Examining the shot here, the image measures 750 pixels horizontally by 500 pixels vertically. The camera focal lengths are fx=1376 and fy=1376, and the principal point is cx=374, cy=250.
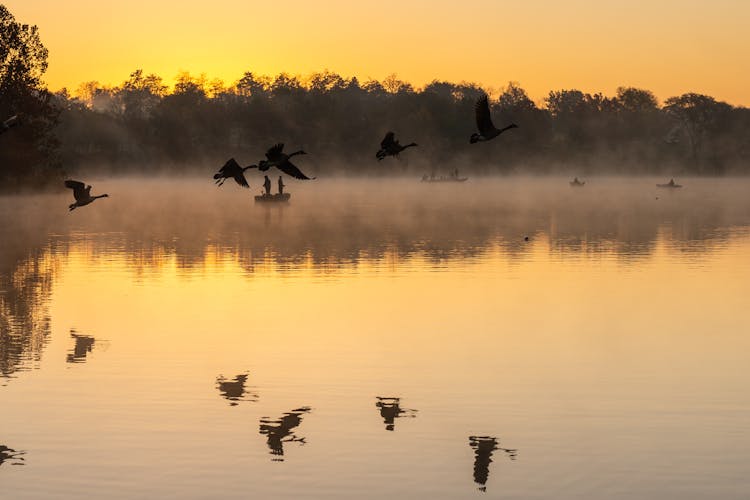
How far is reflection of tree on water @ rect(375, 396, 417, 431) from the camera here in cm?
2064

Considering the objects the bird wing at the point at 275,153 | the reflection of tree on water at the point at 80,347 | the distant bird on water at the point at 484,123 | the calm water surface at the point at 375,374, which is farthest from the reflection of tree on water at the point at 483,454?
the bird wing at the point at 275,153

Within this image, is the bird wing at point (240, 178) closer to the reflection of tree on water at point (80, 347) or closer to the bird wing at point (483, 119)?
the reflection of tree on water at point (80, 347)

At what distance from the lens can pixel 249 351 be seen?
1085 inches

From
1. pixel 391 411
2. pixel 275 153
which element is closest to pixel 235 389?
pixel 391 411

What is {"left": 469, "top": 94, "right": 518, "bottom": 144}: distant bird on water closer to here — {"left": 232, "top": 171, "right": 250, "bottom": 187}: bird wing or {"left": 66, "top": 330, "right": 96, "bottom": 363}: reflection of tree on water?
{"left": 232, "top": 171, "right": 250, "bottom": 187}: bird wing

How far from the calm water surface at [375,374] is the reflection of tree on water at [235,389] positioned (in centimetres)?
5

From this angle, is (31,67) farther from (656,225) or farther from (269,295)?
(269,295)

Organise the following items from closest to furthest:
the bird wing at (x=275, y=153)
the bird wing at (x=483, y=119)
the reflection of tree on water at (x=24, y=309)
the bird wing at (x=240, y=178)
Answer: the reflection of tree on water at (x=24, y=309) → the bird wing at (x=275, y=153) → the bird wing at (x=483, y=119) → the bird wing at (x=240, y=178)

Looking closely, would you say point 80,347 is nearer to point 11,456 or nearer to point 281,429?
point 281,429

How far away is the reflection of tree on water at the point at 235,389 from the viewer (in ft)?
74.0

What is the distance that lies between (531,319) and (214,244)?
97.8ft

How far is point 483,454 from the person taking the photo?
18.6 meters

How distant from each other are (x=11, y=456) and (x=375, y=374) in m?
8.00

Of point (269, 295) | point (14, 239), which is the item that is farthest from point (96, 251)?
point (269, 295)
